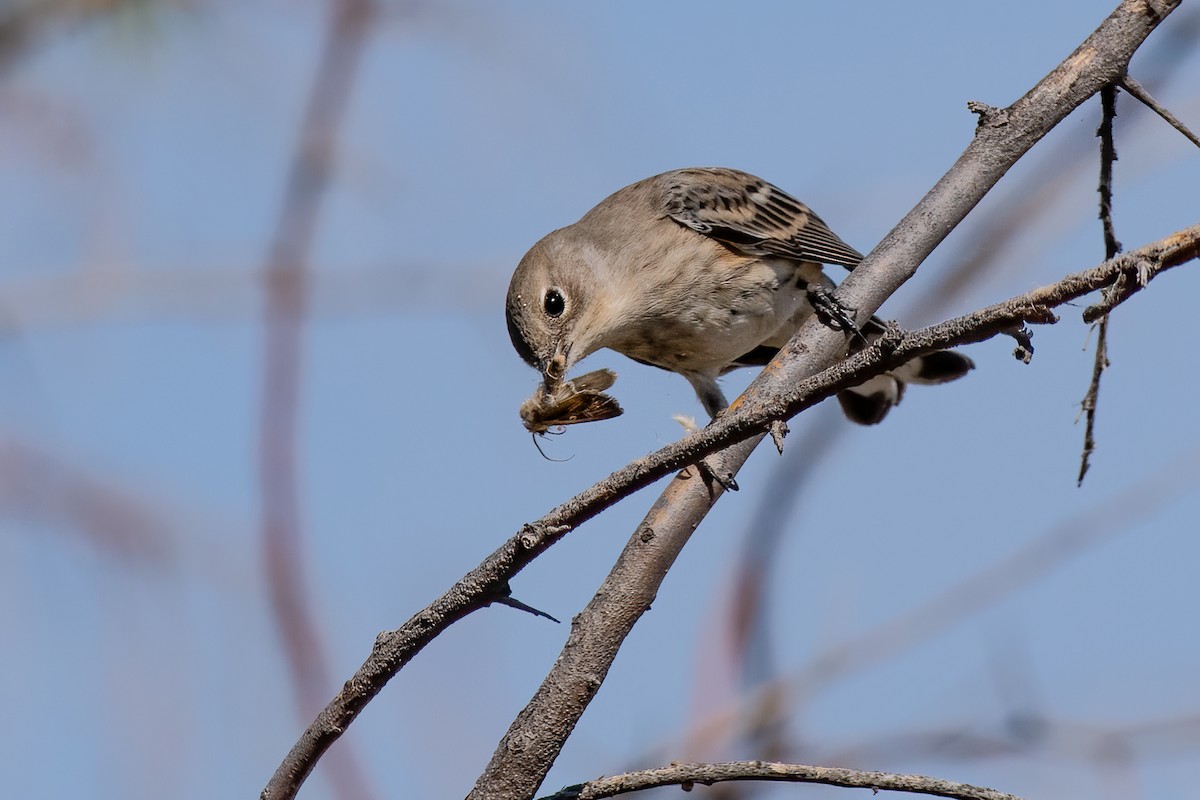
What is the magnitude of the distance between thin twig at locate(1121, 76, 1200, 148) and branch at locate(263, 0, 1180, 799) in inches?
1.8

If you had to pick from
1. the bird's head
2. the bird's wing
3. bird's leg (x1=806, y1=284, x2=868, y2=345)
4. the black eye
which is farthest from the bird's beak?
bird's leg (x1=806, y1=284, x2=868, y2=345)

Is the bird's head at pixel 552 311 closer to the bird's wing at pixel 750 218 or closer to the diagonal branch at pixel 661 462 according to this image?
the bird's wing at pixel 750 218

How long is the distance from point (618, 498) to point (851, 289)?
Answer: 54.2 inches

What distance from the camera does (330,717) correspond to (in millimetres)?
2203

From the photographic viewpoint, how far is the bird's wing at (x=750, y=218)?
6211 millimetres

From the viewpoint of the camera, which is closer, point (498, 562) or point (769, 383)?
point (498, 562)

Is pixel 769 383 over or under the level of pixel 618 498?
over

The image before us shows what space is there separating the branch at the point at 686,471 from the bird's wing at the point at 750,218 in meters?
3.00

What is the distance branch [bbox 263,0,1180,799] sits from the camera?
84.0 inches

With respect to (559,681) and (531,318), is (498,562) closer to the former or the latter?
(559,681)

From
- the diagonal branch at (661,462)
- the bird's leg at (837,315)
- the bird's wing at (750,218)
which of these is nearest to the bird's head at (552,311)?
the bird's wing at (750,218)

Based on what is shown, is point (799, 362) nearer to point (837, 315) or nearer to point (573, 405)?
point (837, 315)

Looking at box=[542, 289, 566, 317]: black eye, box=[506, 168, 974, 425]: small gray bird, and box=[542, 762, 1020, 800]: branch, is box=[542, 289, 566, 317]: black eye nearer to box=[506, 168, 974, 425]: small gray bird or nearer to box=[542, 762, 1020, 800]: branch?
box=[506, 168, 974, 425]: small gray bird

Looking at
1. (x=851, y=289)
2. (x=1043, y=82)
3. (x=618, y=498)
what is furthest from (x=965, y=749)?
(x=618, y=498)
